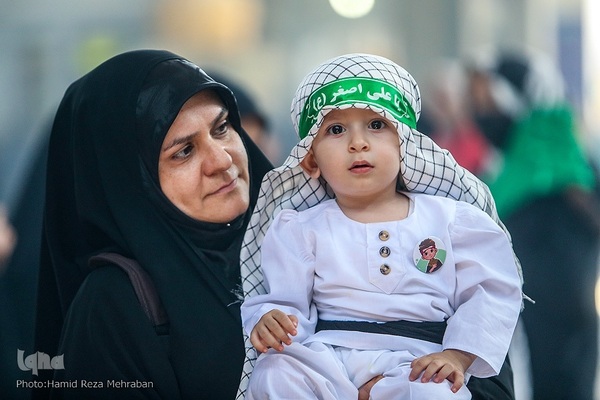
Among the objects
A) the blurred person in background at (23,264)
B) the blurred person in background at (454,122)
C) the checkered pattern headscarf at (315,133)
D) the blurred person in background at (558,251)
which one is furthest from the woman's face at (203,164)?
the blurred person in background at (454,122)

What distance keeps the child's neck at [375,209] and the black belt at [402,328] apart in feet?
0.80

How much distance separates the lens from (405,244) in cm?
229

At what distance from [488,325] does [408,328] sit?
0.57 feet

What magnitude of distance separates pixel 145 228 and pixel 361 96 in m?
0.66

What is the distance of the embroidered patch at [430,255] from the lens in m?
2.26

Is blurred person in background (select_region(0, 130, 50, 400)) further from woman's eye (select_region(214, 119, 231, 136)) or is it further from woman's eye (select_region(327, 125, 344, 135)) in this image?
woman's eye (select_region(327, 125, 344, 135))

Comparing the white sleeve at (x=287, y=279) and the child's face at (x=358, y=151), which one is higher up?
the child's face at (x=358, y=151)

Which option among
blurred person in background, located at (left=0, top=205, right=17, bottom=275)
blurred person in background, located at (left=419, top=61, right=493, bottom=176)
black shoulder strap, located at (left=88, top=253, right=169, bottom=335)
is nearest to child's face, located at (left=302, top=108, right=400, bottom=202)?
black shoulder strap, located at (left=88, top=253, right=169, bottom=335)

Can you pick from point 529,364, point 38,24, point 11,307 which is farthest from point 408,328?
point 38,24

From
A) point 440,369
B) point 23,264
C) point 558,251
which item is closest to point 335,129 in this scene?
point 440,369

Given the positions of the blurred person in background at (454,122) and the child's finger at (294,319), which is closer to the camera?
the child's finger at (294,319)

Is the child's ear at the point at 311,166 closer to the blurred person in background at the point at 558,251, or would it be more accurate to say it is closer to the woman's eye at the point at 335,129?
the woman's eye at the point at 335,129

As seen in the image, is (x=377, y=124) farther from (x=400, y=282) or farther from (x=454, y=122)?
(x=454, y=122)

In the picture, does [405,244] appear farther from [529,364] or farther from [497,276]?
[529,364]
